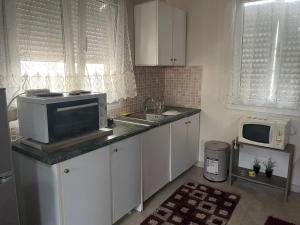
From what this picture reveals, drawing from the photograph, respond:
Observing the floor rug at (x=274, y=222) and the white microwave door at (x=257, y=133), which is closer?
the floor rug at (x=274, y=222)

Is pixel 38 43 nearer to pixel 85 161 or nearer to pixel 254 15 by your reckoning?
pixel 85 161

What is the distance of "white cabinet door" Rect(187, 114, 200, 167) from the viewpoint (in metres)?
3.04

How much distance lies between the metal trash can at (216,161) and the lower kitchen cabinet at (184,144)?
253 millimetres

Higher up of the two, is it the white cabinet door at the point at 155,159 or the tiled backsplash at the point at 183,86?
the tiled backsplash at the point at 183,86

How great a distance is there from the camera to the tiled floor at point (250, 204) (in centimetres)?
220

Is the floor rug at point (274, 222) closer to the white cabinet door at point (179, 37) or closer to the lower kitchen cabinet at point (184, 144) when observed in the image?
the lower kitchen cabinet at point (184, 144)

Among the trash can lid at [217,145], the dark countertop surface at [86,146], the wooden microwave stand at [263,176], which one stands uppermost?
the dark countertop surface at [86,146]

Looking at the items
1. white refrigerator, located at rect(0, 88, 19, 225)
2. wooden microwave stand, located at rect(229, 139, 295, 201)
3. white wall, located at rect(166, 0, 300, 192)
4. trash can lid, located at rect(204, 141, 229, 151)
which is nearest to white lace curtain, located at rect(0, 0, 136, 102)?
white refrigerator, located at rect(0, 88, 19, 225)

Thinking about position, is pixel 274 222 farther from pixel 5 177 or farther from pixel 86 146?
pixel 5 177

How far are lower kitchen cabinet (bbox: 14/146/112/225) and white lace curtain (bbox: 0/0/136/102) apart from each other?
25.3 inches

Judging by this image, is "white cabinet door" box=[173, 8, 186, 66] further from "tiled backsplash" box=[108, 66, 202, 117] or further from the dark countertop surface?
the dark countertop surface

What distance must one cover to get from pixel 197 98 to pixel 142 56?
38.6 inches

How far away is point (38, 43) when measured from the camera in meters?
1.84

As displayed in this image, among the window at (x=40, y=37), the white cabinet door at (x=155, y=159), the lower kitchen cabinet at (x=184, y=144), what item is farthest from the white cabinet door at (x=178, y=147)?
the window at (x=40, y=37)
